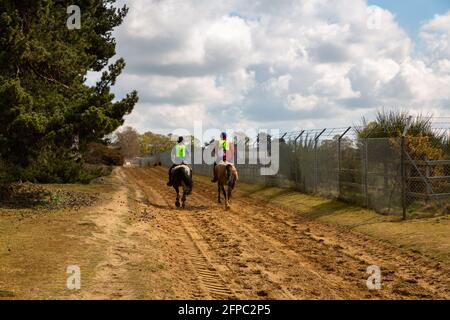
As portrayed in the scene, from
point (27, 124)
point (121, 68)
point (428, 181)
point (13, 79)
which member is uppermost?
point (121, 68)

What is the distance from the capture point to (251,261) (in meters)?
9.45

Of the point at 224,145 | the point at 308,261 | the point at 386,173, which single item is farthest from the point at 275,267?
the point at 224,145

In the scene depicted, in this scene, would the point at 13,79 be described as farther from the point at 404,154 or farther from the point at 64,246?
the point at 404,154

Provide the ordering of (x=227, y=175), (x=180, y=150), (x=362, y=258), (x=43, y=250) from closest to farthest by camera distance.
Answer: (x=43, y=250), (x=362, y=258), (x=180, y=150), (x=227, y=175)

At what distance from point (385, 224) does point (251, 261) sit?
5666 mm

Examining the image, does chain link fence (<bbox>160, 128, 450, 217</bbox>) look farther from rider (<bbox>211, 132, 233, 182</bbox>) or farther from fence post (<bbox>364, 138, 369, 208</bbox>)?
rider (<bbox>211, 132, 233, 182</bbox>)

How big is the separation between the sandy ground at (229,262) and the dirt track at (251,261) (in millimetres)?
17

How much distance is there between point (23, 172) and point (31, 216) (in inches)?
318

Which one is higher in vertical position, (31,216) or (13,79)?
(13,79)

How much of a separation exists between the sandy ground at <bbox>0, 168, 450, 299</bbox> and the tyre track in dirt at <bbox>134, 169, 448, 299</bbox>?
0.02 metres

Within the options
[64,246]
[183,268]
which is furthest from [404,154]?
[64,246]

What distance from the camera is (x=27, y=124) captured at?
15148 mm

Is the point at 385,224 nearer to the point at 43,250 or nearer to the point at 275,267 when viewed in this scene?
the point at 275,267
